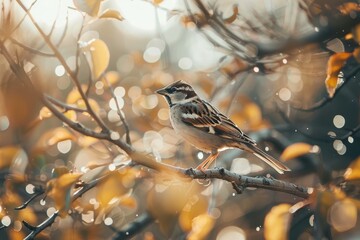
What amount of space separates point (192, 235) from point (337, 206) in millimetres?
866

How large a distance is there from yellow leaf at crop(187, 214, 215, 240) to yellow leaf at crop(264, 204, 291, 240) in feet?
1.15

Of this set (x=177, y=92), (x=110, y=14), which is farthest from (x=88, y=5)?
(x=177, y=92)

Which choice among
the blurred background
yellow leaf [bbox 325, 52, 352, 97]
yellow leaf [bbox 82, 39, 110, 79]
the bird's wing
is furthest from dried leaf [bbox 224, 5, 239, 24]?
yellow leaf [bbox 82, 39, 110, 79]

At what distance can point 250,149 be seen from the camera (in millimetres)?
4191

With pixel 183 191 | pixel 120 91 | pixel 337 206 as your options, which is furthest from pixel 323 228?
pixel 120 91

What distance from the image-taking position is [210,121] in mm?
4551

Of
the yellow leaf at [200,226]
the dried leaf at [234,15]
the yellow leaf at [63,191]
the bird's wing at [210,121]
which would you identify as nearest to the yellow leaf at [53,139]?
the yellow leaf at [63,191]

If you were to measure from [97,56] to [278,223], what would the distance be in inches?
47.1

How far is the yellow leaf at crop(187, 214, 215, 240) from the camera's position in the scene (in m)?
3.42

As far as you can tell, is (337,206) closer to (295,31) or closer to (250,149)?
(250,149)

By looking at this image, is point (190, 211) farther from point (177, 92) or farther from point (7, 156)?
point (177, 92)

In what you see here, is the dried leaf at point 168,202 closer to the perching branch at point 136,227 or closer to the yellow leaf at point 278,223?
the yellow leaf at point 278,223

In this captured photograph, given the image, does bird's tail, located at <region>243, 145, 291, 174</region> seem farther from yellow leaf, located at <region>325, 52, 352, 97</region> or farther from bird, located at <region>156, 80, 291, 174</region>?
yellow leaf, located at <region>325, 52, 352, 97</region>

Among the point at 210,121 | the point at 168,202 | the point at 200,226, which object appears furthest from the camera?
the point at 210,121
